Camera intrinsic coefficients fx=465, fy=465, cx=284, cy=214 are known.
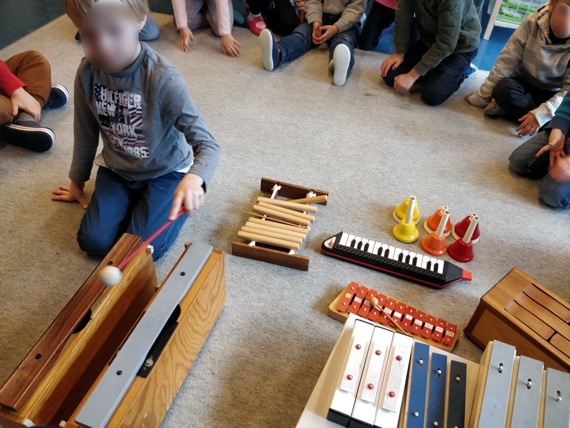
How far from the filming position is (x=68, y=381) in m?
0.89

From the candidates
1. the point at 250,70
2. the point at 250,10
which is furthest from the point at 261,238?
the point at 250,10

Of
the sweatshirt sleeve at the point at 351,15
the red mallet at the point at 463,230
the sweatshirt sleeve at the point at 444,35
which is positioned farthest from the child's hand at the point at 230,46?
the red mallet at the point at 463,230

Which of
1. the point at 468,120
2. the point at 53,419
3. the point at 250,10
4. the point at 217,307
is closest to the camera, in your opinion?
the point at 53,419

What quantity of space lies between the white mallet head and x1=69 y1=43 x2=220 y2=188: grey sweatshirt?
0.28 m

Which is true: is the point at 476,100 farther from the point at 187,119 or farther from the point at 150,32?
the point at 150,32

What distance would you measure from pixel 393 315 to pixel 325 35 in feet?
5.31

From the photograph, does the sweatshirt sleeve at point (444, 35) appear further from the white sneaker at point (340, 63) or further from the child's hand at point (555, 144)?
the child's hand at point (555, 144)

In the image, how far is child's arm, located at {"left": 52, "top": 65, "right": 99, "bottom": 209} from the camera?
48.3 inches

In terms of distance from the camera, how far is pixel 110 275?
35.9 inches

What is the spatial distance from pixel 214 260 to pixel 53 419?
44 centimetres

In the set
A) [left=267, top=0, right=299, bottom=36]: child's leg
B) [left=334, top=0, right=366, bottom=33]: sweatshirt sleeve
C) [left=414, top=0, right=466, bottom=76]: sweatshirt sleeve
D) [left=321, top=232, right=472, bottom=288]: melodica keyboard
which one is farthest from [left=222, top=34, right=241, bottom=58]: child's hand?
[left=321, top=232, right=472, bottom=288]: melodica keyboard

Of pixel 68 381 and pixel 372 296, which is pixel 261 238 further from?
pixel 68 381

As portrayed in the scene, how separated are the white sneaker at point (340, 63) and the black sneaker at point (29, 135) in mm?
1213

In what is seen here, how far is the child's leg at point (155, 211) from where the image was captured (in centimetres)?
135
